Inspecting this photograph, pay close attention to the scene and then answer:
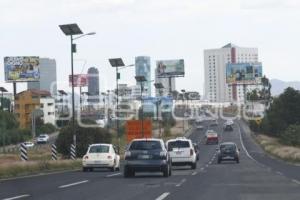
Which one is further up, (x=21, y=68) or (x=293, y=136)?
(x=21, y=68)

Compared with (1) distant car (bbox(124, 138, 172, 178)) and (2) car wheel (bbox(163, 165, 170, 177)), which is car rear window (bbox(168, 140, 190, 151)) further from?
(1) distant car (bbox(124, 138, 172, 178))

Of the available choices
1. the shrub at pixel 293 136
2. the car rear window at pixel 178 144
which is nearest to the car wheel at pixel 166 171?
the car rear window at pixel 178 144

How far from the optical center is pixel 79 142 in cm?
7144

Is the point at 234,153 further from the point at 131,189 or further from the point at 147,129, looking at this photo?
the point at 131,189

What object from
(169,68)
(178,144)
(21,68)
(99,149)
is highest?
(169,68)

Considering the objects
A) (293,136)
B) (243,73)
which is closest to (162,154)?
(293,136)

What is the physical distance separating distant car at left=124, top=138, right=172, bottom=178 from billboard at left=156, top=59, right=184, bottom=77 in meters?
136

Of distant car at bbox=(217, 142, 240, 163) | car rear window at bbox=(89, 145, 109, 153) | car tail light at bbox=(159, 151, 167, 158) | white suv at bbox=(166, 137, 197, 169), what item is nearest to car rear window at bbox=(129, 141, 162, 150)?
car tail light at bbox=(159, 151, 167, 158)

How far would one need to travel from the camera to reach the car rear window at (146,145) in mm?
31438

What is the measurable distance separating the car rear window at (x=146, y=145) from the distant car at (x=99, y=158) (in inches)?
393

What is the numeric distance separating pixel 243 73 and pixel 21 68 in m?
45.2

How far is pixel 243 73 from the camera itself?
156m

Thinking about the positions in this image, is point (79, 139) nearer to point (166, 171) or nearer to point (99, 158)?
point (99, 158)

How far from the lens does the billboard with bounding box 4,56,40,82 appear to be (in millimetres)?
138250
